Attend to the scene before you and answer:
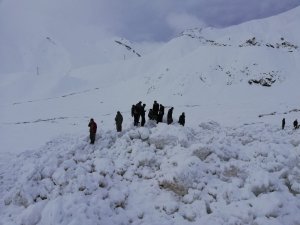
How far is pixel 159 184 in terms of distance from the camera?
1349cm

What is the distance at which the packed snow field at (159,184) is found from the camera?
11.4 meters

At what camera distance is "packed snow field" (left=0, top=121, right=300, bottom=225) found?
37.5ft

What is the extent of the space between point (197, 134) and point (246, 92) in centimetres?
3752

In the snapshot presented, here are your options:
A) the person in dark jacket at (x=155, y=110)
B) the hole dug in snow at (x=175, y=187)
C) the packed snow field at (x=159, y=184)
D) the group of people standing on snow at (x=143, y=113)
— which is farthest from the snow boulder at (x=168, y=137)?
the person in dark jacket at (x=155, y=110)

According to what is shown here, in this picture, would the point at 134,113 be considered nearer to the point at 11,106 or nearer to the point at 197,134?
the point at 197,134

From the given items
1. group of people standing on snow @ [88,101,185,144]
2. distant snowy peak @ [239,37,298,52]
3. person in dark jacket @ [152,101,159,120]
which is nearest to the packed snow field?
group of people standing on snow @ [88,101,185,144]

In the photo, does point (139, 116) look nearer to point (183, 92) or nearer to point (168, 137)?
point (168, 137)

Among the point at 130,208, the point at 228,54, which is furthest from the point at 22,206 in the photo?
the point at 228,54

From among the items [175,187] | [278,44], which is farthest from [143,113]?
[278,44]

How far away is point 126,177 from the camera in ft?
46.6

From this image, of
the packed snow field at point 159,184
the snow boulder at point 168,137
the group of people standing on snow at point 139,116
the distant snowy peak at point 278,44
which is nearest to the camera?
the packed snow field at point 159,184

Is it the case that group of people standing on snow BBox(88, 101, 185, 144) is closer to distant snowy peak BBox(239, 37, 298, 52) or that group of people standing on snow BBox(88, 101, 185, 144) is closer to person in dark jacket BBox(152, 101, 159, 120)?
person in dark jacket BBox(152, 101, 159, 120)

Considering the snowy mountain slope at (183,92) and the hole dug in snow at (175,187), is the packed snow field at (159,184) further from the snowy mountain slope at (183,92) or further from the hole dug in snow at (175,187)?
the snowy mountain slope at (183,92)

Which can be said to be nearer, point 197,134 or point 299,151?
point 299,151
